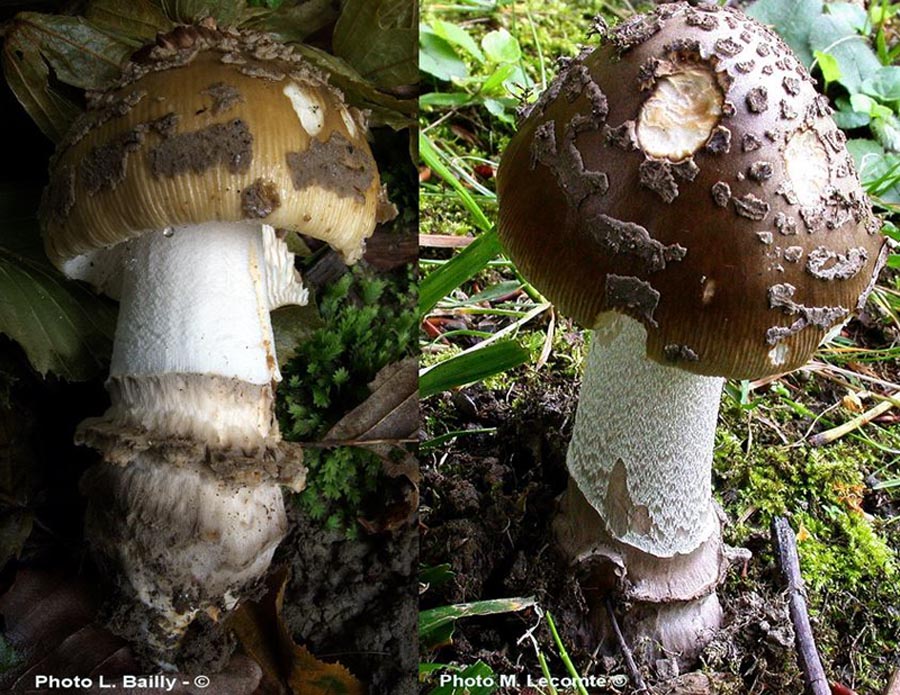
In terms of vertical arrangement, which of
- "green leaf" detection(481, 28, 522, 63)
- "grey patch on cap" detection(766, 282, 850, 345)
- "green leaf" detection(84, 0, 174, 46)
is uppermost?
"green leaf" detection(84, 0, 174, 46)

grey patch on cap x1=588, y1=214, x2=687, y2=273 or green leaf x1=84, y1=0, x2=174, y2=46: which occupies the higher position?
green leaf x1=84, y1=0, x2=174, y2=46

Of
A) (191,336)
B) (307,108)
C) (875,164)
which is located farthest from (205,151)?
(875,164)

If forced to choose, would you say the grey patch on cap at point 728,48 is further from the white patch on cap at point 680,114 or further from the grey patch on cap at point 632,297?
the grey patch on cap at point 632,297

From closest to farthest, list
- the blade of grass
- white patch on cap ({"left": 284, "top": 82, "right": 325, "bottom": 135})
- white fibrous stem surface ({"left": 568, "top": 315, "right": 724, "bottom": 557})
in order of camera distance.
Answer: white patch on cap ({"left": 284, "top": 82, "right": 325, "bottom": 135})
white fibrous stem surface ({"left": 568, "top": 315, "right": 724, "bottom": 557})
the blade of grass

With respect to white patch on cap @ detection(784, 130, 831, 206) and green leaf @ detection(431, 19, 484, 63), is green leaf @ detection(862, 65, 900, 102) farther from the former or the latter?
white patch on cap @ detection(784, 130, 831, 206)

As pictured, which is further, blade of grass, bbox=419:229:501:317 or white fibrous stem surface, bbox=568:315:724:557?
blade of grass, bbox=419:229:501:317

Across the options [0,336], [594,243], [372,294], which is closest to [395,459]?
[372,294]

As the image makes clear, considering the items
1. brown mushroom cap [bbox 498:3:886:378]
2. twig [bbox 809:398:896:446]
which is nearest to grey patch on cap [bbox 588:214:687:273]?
brown mushroom cap [bbox 498:3:886:378]
